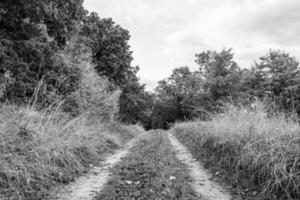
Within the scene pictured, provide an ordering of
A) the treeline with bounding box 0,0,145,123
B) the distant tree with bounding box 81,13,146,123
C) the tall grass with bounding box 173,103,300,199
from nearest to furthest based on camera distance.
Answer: the tall grass with bounding box 173,103,300,199, the treeline with bounding box 0,0,145,123, the distant tree with bounding box 81,13,146,123

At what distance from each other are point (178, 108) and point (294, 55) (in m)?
21.1

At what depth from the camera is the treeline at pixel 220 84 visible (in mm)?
23656

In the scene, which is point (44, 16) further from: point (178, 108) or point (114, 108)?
point (178, 108)

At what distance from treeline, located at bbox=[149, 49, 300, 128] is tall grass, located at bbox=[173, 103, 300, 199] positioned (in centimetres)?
833

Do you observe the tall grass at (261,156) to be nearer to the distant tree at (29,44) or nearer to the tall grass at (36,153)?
the tall grass at (36,153)

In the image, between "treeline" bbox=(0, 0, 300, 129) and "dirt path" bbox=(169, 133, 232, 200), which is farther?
"treeline" bbox=(0, 0, 300, 129)

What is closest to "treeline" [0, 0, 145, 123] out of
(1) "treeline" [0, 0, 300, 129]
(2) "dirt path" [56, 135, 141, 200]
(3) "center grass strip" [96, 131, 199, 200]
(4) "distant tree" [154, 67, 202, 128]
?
(1) "treeline" [0, 0, 300, 129]

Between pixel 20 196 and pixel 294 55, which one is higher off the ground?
pixel 294 55

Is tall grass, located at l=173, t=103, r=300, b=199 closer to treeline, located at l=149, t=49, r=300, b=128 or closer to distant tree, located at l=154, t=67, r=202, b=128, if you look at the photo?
treeline, located at l=149, t=49, r=300, b=128

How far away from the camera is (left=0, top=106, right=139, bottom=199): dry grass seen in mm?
2762

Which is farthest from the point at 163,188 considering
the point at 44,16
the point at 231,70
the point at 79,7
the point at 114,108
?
the point at 231,70

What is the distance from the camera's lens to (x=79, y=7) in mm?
8703

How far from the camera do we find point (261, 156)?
3.25 metres

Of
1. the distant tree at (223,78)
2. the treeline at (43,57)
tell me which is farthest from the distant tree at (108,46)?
the distant tree at (223,78)
